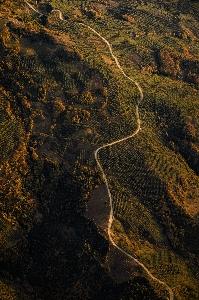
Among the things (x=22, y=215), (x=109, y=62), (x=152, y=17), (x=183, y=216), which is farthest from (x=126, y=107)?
(x=152, y=17)

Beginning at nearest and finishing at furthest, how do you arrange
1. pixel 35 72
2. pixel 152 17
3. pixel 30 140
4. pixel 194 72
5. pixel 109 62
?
pixel 30 140
pixel 35 72
pixel 109 62
pixel 194 72
pixel 152 17

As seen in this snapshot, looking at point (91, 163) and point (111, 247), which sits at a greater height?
point (91, 163)

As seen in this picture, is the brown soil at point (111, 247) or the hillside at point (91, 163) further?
the hillside at point (91, 163)

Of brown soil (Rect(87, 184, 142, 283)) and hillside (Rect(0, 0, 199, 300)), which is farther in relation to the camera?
hillside (Rect(0, 0, 199, 300))

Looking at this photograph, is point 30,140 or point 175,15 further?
point 175,15

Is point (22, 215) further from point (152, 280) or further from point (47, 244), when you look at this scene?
point (152, 280)

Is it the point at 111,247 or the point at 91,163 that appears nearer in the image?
the point at 111,247

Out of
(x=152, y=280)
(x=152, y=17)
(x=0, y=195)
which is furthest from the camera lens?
(x=152, y=17)

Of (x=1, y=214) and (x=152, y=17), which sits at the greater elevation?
(x=152, y=17)
